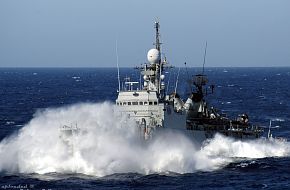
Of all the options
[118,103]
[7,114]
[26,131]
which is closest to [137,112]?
[118,103]

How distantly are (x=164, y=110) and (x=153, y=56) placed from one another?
761 centimetres

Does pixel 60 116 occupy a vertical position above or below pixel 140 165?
above

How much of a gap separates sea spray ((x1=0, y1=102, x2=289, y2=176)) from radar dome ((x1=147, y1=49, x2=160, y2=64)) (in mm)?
8385

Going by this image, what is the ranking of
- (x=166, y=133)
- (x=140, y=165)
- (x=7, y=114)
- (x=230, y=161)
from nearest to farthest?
(x=140, y=165), (x=166, y=133), (x=230, y=161), (x=7, y=114)

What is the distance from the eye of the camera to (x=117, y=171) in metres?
57.9

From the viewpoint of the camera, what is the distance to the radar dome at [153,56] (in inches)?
2729

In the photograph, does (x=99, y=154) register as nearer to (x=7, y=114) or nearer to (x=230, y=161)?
(x=230, y=161)

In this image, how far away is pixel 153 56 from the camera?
6938 centimetres

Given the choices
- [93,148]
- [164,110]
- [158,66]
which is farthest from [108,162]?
[158,66]

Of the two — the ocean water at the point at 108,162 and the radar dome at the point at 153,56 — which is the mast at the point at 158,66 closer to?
the radar dome at the point at 153,56

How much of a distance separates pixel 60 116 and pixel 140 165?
9.44m

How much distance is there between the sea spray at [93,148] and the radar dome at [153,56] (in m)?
8.39

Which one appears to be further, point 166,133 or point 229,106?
point 229,106

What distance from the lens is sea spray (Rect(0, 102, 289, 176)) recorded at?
189 ft
